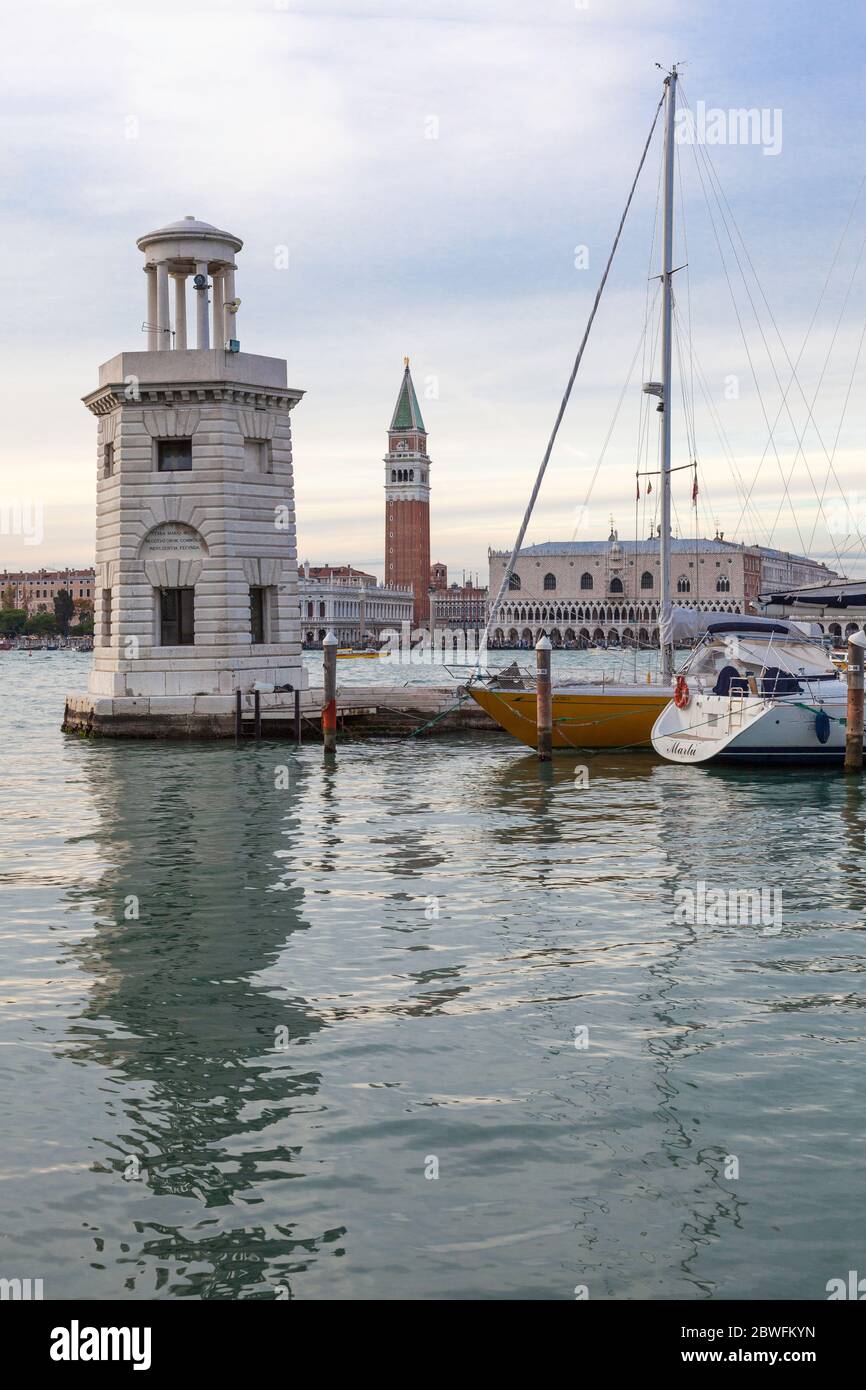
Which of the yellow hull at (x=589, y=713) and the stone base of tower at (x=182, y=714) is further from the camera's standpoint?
the stone base of tower at (x=182, y=714)

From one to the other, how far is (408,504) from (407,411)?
18354 mm

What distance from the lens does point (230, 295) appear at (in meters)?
33.4

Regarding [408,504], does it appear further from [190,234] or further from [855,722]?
[855,722]

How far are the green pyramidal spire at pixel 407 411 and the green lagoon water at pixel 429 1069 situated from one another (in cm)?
17460

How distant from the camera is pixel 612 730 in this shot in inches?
1092

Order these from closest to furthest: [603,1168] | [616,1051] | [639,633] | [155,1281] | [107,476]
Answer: [155,1281] → [603,1168] → [616,1051] → [107,476] → [639,633]

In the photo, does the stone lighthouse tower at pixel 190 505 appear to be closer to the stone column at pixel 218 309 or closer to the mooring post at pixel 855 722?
the stone column at pixel 218 309

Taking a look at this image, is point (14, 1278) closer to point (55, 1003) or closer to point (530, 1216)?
point (530, 1216)

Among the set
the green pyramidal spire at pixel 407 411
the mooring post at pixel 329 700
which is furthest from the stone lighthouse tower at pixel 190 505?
the green pyramidal spire at pixel 407 411

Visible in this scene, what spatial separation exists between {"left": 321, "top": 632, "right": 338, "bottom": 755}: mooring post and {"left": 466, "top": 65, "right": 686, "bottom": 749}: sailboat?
9.55ft

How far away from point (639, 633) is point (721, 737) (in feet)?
504

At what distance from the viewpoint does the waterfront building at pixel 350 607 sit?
7195 inches

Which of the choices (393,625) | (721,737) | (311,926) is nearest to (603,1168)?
(311,926)

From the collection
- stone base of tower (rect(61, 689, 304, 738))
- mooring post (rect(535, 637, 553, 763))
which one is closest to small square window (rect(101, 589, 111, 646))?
stone base of tower (rect(61, 689, 304, 738))
